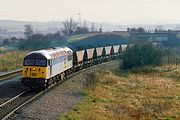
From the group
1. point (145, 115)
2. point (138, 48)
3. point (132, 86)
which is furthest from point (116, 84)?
point (138, 48)

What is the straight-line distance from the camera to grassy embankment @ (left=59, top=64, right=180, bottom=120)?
1986 centimetres

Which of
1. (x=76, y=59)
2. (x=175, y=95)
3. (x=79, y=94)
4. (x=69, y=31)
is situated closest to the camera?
(x=79, y=94)

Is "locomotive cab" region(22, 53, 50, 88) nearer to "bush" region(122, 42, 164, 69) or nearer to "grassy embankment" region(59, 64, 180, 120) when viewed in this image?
"grassy embankment" region(59, 64, 180, 120)

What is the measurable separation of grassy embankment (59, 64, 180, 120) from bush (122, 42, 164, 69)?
1723 cm

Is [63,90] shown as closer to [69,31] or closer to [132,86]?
[132,86]

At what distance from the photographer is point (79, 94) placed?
26.4 metres

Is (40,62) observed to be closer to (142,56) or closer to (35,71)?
(35,71)

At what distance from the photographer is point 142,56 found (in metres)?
56.3

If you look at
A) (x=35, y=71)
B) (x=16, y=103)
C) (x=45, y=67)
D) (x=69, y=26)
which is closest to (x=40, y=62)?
(x=45, y=67)

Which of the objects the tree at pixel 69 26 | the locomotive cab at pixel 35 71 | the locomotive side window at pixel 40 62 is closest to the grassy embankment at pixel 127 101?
the locomotive cab at pixel 35 71

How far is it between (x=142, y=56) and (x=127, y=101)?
31995 millimetres

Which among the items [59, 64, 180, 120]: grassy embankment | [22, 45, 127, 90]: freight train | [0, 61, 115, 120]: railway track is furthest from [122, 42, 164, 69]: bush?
[0, 61, 115, 120]: railway track

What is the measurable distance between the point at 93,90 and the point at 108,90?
6.32 ft

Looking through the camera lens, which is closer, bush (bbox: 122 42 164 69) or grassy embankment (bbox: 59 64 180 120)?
grassy embankment (bbox: 59 64 180 120)
